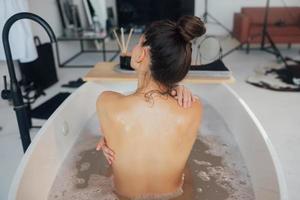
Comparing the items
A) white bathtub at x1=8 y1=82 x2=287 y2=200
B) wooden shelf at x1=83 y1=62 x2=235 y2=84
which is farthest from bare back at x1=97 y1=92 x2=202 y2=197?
wooden shelf at x1=83 y1=62 x2=235 y2=84

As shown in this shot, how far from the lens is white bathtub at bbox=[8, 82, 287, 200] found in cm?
116

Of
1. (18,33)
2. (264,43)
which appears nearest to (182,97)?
(18,33)

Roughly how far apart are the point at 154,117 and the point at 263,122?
1645mm

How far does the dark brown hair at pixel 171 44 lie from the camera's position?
935 millimetres

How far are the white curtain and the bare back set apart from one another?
1812mm

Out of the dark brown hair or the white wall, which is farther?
the white wall

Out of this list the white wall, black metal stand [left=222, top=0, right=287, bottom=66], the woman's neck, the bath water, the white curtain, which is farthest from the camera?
the white wall

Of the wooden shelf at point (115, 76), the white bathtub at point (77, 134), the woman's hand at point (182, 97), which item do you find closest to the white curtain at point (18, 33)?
the wooden shelf at point (115, 76)

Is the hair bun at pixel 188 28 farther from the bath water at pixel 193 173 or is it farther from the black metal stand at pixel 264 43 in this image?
the black metal stand at pixel 264 43

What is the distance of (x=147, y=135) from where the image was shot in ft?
3.69

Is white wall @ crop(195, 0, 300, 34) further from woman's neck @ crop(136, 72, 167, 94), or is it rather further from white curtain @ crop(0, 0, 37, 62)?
woman's neck @ crop(136, 72, 167, 94)

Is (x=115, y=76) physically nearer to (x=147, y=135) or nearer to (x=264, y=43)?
(x=147, y=135)

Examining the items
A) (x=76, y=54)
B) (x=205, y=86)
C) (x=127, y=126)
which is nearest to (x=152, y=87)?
(x=127, y=126)

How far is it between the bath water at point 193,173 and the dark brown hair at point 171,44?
59cm
